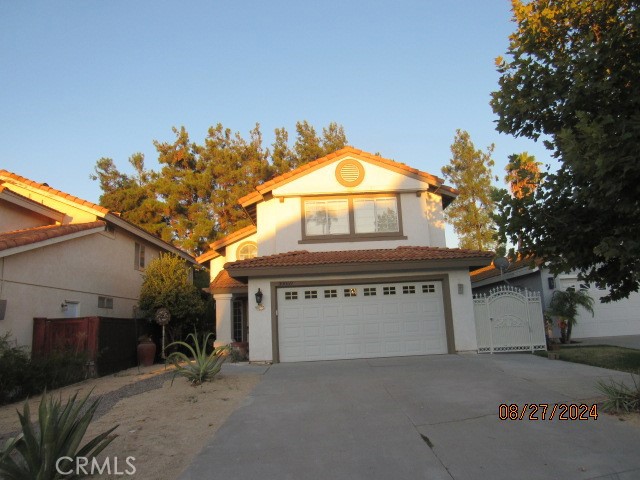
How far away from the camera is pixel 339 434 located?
19.0ft

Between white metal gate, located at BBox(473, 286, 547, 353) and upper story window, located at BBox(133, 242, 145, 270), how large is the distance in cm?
1327

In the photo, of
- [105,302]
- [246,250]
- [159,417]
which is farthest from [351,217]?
[159,417]

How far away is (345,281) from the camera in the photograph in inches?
518

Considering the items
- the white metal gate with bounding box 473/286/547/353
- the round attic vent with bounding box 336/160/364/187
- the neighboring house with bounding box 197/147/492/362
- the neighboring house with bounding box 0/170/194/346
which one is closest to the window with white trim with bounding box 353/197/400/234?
the round attic vent with bounding box 336/160/364/187

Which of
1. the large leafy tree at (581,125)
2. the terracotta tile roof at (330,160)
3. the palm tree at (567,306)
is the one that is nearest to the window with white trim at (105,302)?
the terracotta tile roof at (330,160)

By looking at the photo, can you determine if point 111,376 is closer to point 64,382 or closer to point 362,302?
point 64,382

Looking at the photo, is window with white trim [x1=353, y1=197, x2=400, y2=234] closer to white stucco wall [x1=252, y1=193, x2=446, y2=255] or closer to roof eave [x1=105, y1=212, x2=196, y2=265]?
white stucco wall [x1=252, y1=193, x2=446, y2=255]

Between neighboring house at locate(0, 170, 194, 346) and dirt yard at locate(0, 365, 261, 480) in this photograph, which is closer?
dirt yard at locate(0, 365, 261, 480)

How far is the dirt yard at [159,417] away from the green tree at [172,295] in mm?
5683

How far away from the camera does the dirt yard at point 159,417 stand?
198 inches

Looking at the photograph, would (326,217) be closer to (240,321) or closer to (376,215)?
(376,215)

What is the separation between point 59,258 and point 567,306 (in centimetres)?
1648

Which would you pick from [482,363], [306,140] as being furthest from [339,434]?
[306,140]

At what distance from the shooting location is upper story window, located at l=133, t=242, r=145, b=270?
18737 mm
